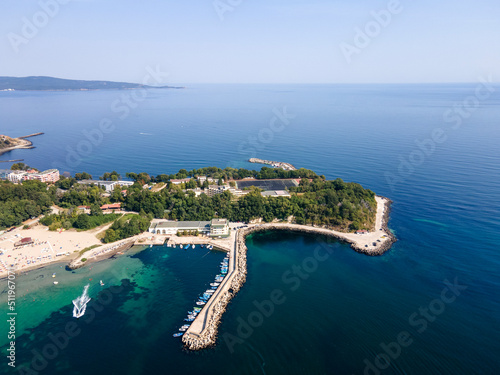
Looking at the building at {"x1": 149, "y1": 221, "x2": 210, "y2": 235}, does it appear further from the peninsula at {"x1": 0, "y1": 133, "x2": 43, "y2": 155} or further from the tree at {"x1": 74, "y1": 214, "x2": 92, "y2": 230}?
the peninsula at {"x1": 0, "y1": 133, "x2": 43, "y2": 155}

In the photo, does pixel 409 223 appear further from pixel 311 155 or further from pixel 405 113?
pixel 405 113

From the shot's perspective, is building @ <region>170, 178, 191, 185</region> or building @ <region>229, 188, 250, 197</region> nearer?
building @ <region>229, 188, 250, 197</region>

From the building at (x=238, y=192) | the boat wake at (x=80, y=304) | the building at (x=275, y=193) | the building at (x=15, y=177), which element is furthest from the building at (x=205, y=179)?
the building at (x=15, y=177)

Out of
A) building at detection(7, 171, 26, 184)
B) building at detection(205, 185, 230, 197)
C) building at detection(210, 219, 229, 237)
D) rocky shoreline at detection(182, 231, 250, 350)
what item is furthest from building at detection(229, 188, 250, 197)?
building at detection(7, 171, 26, 184)

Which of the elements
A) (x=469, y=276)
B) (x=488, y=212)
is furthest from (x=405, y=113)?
(x=469, y=276)

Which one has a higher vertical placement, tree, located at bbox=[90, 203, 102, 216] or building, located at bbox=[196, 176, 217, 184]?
building, located at bbox=[196, 176, 217, 184]

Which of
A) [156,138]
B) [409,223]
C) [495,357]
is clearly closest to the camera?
[495,357]

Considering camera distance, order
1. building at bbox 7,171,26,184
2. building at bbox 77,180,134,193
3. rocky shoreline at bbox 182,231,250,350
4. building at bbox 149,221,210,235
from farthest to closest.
A: building at bbox 7,171,26,184, building at bbox 77,180,134,193, building at bbox 149,221,210,235, rocky shoreline at bbox 182,231,250,350

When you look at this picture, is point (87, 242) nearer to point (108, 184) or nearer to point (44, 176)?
point (108, 184)

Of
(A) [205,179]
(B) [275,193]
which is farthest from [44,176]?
(B) [275,193]
